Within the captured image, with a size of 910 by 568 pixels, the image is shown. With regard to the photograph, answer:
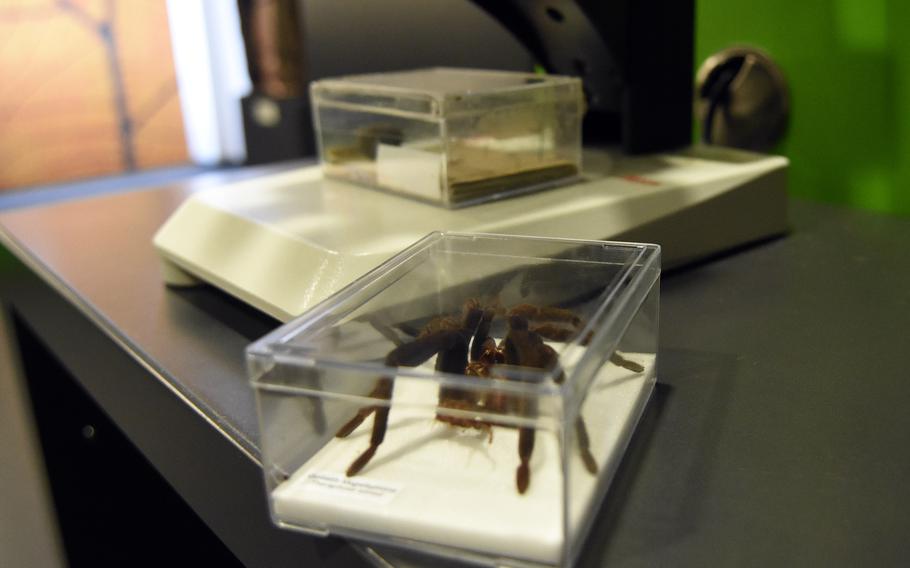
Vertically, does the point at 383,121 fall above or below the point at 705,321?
above

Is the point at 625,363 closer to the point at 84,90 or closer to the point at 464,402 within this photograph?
the point at 464,402

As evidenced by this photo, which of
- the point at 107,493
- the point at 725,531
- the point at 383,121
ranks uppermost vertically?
the point at 383,121

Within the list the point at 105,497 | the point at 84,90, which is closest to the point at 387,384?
the point at 105,497

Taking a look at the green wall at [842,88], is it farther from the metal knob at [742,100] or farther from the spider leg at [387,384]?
the spider leg at [387,384]

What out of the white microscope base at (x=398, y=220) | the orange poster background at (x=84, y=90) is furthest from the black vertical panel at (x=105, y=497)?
the orange poster background at (x=84, y=90)

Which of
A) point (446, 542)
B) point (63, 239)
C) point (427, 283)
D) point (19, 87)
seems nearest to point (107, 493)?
point (63, 239)

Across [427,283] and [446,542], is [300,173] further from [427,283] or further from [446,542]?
[446,542]

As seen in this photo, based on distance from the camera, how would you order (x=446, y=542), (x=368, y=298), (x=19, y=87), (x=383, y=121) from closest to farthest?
(x=446, y=542) < (x=368, y=298) < (x=383, y=121) < (x=19, y=87)

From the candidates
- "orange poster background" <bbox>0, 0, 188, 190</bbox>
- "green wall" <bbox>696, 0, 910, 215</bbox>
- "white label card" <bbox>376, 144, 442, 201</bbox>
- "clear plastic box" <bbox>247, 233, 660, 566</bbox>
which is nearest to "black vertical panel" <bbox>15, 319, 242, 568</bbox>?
"white label card" <bbox>376, 144, 442, 201</bbox>
